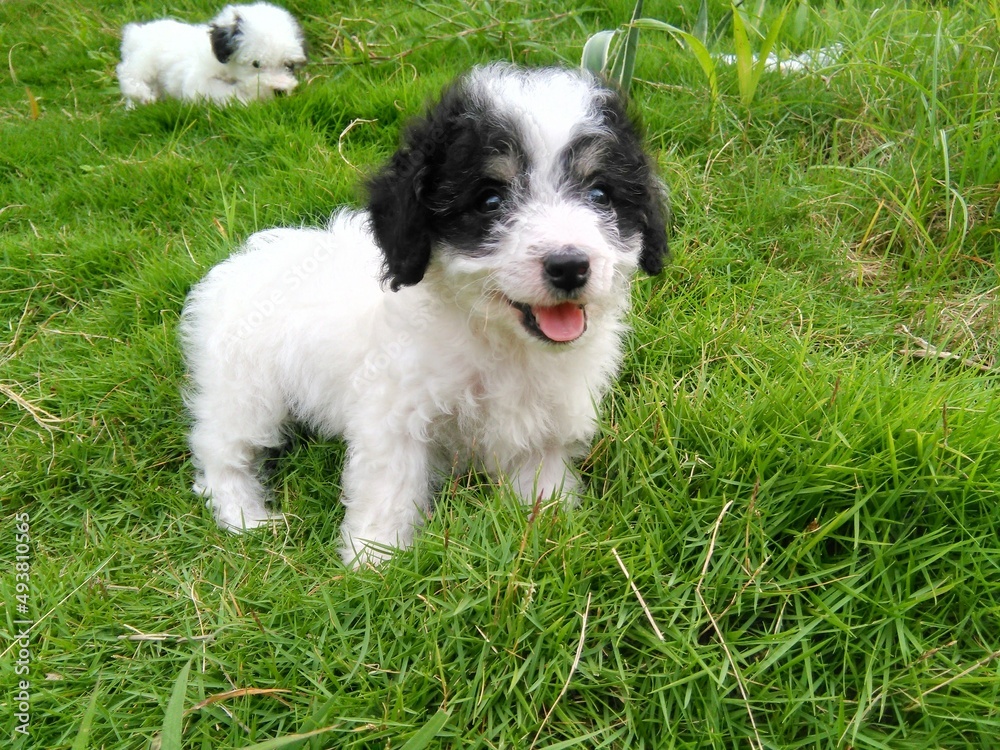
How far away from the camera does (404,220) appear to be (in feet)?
6.98

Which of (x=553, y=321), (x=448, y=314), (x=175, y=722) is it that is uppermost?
(x=553, y=321)

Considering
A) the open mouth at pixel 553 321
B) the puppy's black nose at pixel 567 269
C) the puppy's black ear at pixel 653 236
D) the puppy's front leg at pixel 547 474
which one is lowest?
the puppy's front leg at pixel 547 474

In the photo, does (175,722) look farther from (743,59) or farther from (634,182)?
(743,59)

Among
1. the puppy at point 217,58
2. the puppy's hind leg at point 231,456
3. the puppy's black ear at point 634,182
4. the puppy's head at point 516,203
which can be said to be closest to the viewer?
the puppy's head at point 516,203

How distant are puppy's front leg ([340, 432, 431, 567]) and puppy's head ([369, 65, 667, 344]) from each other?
607 millimetres

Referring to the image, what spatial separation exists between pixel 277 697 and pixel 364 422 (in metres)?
0.99

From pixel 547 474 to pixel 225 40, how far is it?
5.21 meters

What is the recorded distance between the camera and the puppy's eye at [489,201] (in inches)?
84.0


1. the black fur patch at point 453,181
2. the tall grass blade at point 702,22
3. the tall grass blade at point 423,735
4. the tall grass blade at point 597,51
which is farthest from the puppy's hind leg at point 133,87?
the tall grass blade at point 423,735

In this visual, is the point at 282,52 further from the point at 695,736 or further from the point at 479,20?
the point at 695,736

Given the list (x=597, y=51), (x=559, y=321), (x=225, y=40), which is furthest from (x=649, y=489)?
(x=225, y=40)

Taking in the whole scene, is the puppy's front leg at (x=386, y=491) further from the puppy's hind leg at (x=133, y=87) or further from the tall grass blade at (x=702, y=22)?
the puppy's hind leg at (x=133, y=87)

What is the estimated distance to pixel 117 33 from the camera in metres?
7.31

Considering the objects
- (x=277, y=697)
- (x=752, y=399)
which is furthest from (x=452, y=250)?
(x=277, y=697)
